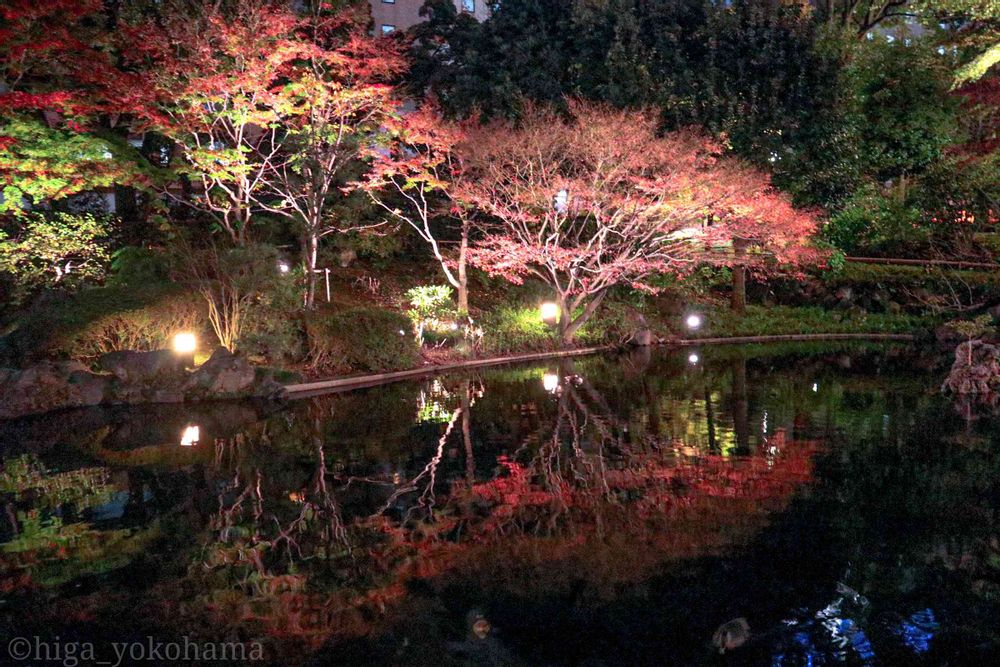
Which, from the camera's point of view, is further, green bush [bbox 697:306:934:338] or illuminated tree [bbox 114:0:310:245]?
green bush [bbox 697:306:934:338]

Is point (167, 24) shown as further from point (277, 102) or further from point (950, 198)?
point (950, 198)

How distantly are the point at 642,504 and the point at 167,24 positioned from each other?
54.3 feet

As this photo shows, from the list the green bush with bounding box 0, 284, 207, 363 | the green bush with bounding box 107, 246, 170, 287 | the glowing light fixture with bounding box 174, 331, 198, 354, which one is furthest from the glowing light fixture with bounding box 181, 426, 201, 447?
the green bush with bounding box 107, 246, 170, 287

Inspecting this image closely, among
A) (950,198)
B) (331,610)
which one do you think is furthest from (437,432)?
(950,198)

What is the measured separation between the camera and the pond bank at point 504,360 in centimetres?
1609

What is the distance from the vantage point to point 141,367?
15008 mm

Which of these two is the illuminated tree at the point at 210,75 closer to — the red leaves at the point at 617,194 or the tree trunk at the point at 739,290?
the red leaves at the point at 617,194

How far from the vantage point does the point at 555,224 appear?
829 inches

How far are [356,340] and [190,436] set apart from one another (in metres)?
5.93

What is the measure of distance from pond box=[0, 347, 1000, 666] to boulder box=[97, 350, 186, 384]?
212cm

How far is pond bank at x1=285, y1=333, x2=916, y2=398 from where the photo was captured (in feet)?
52.8

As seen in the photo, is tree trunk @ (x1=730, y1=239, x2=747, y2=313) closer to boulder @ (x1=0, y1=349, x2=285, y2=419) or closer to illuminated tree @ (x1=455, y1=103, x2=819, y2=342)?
illuminated tree @ (x1=455, y1=103, x2=819, y2=342)

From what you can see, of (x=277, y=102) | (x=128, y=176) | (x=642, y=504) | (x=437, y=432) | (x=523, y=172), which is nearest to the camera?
(x=642, y=504)

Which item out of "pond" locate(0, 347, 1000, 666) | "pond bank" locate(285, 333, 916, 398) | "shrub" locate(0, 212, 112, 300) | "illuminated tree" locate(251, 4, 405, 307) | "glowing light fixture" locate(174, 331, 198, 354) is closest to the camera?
"pond" locate(0, 347, 1000, 666)
